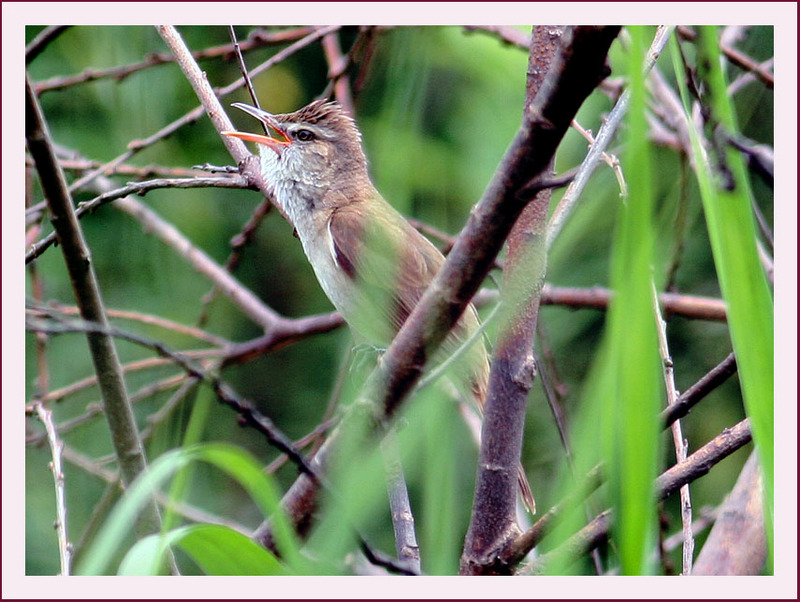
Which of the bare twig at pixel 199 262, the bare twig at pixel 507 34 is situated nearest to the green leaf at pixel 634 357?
the bare twig at pixel 507 34

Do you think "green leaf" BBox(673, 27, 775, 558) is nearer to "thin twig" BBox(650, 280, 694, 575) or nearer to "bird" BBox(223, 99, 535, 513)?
"thin twig" BBox(650, 280, 694, 575)

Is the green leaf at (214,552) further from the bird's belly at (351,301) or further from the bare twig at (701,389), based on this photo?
the bird's belly at (351,301)

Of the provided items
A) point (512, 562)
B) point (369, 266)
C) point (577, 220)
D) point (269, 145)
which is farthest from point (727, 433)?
point (269, 145)

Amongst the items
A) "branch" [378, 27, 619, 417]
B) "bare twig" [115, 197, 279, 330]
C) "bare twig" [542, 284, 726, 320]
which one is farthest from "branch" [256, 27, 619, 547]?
"bare twig" [115, 197, 279, 330]

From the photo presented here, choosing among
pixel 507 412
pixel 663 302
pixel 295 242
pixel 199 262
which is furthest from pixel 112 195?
pixel 295 242

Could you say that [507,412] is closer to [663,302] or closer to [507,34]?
[663,302]
